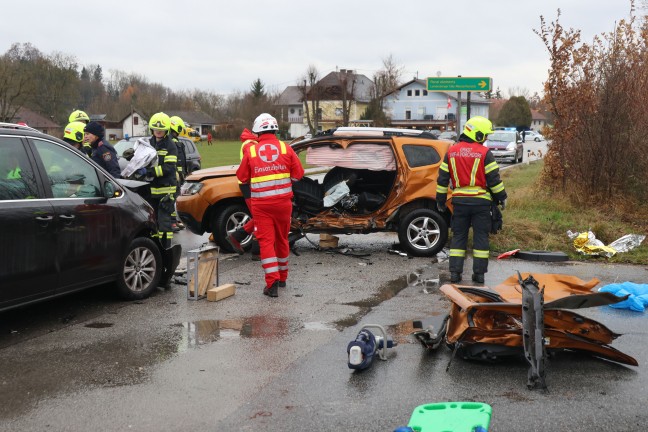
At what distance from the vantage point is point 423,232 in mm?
10289

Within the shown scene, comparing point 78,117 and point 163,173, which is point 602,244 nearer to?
point 163,173

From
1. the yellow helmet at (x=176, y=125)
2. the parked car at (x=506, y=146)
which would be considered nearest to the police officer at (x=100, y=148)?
the yellow helmet at (x=176, y=125)

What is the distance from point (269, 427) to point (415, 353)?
182 centimetres

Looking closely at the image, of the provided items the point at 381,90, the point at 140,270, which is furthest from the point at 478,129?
the point at 381,90

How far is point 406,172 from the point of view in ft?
33.6

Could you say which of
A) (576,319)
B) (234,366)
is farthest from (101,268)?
(576,319)

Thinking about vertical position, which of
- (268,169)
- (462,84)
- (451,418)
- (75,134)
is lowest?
A: (451,418)

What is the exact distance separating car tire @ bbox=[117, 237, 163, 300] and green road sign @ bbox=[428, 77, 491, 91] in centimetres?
1039

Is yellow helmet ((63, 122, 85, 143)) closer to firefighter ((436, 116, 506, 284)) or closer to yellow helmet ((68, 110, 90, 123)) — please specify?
yellow helmet ((68, 110, 90, 123))

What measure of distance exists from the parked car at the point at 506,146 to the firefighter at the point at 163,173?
95.6ft

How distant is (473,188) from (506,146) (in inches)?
1184

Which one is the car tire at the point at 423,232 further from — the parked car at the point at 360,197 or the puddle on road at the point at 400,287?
the puddle on road at the point at 400,287

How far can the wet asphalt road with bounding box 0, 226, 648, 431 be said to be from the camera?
4.45m

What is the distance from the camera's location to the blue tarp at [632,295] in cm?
711
